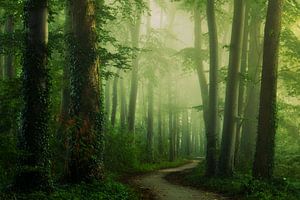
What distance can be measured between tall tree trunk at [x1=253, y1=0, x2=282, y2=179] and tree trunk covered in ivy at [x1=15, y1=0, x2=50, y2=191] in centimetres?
722

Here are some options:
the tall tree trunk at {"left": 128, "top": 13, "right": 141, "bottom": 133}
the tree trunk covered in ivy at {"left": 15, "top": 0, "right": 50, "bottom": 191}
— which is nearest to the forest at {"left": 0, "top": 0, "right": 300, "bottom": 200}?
the tree trunk covered in ivy at {"left": 15, "top": 0, "right": 50, "bottom": 191}

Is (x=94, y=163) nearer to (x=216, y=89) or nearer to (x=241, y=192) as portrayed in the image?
(x=241, y=192)

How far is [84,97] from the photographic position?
12.6 metres

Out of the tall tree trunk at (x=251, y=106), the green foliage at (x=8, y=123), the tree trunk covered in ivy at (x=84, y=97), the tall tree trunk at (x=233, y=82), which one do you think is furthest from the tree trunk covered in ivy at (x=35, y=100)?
the tall tree trunk at (x=251, y=106)

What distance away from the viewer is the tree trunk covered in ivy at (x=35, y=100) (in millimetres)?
9883

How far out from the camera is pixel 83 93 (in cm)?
1258

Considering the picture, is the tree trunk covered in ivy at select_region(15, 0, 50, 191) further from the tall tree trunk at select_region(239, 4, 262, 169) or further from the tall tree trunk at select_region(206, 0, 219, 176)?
the tall tree trunk at select_region(239, 4, 262, 169)

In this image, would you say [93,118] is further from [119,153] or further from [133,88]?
[133,88]

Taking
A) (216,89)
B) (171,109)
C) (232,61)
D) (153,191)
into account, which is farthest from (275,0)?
(171,109)

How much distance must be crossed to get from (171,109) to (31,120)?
100ft

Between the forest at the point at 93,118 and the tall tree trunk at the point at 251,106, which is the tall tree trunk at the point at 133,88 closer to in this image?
the forest at the point at 93,118

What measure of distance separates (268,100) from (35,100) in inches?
303

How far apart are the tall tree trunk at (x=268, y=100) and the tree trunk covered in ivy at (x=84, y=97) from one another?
5300mm

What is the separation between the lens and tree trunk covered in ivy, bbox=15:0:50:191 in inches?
389
